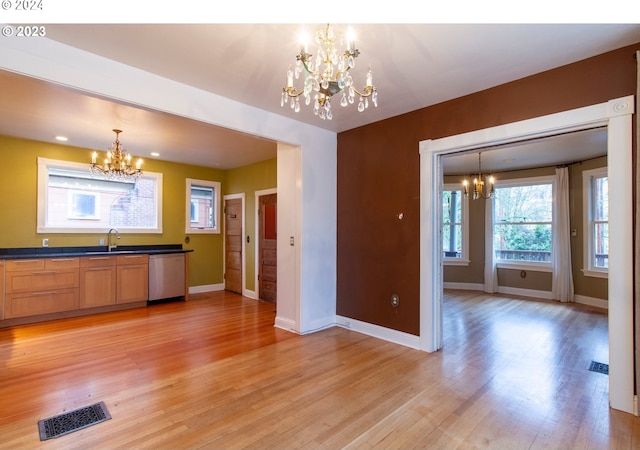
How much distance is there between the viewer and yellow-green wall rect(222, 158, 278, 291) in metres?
6.16

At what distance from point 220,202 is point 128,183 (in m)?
1.87

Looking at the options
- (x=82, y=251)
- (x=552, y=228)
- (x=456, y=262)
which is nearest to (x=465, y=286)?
(x=456, y=262)

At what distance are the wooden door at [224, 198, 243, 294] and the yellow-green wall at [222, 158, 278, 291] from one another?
26cm

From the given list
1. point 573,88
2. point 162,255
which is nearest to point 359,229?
point 573,88

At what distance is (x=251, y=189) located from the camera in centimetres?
654

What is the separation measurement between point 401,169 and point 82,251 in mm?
5477

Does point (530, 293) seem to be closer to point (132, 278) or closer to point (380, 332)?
point (380, 332)

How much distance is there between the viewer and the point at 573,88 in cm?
263

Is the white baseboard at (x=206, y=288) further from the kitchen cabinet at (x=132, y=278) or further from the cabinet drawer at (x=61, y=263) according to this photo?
the cabinet drawer at (x=61, y=263)

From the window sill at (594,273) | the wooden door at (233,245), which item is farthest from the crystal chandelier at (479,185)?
the wooden door at (233,245)

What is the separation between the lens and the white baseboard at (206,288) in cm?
673

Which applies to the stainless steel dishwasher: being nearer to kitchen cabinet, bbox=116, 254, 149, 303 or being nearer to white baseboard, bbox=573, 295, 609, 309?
kitchen cabinet, bbox=116, 254, 149, 303

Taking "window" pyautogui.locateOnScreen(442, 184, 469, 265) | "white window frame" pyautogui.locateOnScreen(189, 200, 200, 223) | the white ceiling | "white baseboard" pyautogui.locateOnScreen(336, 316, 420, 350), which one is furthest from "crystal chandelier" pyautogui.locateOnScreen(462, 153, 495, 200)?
"white window frame" pyautogui.locateOnScreen(189, 200, 200, 223)

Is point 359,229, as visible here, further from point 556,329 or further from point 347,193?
point 556,329
